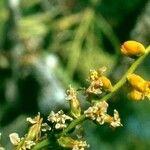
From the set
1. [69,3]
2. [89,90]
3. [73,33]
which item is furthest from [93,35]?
[89,90]

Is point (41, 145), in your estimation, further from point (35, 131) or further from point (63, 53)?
point (63, 53)

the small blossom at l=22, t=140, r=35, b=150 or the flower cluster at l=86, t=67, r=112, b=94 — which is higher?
the flower cluster at l=86, t=67, r=112, b=94

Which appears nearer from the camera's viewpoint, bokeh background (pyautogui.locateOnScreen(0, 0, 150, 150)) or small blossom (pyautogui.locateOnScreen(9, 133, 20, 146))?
small blossom (pyautogui.locateOnScreen(9, 133, 20, 146))

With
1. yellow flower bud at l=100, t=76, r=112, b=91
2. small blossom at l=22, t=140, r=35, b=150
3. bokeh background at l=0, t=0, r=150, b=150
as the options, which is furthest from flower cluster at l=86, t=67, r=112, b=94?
bokeh background at l=0, t=0, r=150, b=150

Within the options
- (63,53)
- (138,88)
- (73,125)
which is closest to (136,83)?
(138,88)

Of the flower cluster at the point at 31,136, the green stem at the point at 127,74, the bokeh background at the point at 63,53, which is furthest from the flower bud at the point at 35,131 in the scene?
the bokeh background at the point at 63,53

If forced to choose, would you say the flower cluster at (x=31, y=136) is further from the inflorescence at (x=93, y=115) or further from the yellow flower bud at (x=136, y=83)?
the yellow flower bud at (x=136, y=83)

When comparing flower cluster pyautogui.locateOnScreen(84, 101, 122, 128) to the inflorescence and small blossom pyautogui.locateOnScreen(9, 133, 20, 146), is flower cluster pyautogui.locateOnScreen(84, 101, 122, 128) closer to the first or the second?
the inflorescence
